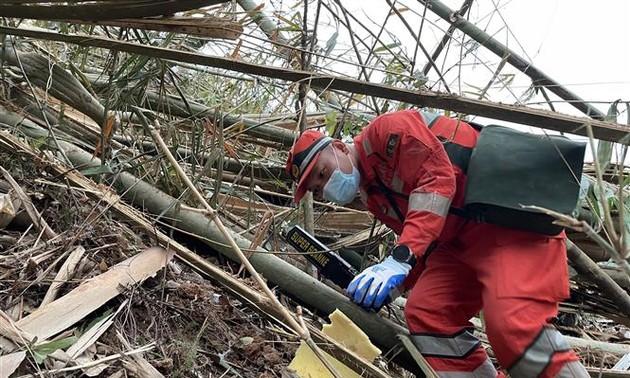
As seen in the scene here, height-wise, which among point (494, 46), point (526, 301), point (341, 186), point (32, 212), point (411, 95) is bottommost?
point (32, 212)

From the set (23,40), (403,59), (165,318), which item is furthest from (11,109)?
(403,59)

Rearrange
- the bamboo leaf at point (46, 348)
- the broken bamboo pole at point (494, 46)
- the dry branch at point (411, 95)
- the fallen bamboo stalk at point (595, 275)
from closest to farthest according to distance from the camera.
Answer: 1. the dry branch at point (411, 95)
2. the bamboo leaf at point (46, 348)
3. the fallen bamboo stalk at point (595, 275)
4. the broken bamboo pole at point (494, 46)

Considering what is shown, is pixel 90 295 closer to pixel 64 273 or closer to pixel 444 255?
pixel 64 273

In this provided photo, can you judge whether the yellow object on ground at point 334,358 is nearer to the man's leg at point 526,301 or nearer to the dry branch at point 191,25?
the man's leg at point 526,301

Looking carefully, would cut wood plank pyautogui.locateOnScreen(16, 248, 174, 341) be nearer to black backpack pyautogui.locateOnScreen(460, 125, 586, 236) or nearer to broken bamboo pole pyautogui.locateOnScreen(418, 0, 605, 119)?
black backpack pyautogui.locateOnScreen(460, 125, 586, 236)

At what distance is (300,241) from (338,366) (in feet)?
2.01

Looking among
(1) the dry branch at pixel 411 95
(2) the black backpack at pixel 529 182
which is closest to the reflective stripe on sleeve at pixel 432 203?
(2) the black backpack at pixel 529 182

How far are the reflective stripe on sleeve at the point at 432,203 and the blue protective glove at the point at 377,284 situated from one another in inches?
8.4

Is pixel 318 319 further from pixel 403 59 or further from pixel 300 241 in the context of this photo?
pixel 403 59

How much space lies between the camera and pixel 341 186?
274 cm

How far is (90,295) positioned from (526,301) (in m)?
1.45

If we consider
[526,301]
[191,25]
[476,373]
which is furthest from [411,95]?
[476,373]

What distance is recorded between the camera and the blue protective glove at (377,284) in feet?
7.72

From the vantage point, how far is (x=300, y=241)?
2.72 m
